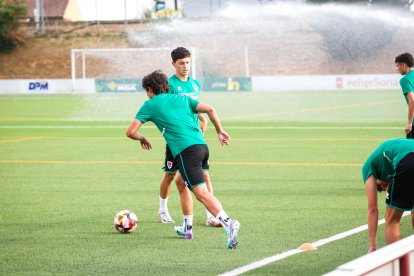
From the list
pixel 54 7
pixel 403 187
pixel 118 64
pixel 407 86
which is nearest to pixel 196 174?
pixel 403 187

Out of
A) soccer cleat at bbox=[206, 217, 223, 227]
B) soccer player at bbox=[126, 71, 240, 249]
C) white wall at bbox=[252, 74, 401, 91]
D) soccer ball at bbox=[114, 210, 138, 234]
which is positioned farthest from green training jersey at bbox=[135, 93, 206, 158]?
white wall at bbox=[252, 74, 401, 91]

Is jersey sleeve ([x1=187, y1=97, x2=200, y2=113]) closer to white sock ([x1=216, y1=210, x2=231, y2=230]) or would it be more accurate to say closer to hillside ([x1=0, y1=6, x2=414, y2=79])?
white sock ([x1=216, y1=210, x2=231, y2=230])

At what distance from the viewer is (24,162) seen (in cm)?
1909

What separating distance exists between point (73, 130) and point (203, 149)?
19.9m

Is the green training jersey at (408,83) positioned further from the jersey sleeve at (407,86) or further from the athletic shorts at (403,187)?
the athletic shorts at (403,187)

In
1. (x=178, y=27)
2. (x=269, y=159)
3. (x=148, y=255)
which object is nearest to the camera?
(x=148, y=255)

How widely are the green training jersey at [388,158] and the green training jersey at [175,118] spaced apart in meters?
2.44

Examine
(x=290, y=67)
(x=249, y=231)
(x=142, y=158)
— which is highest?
(x=249, y=231)

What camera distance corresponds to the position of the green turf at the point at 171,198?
8828mm

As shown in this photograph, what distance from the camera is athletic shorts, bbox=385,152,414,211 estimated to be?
285 inches

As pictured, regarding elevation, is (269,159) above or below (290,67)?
above

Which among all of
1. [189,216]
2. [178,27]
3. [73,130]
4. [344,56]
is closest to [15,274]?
[189,216]

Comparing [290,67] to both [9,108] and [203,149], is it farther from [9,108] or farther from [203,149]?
[203,149]

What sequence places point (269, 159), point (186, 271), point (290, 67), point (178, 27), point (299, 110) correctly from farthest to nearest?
1. point (290, 67)
2. point (178, 27)
3. point (299, 110)
4. point (269, 159)
5. point (186, 271)
